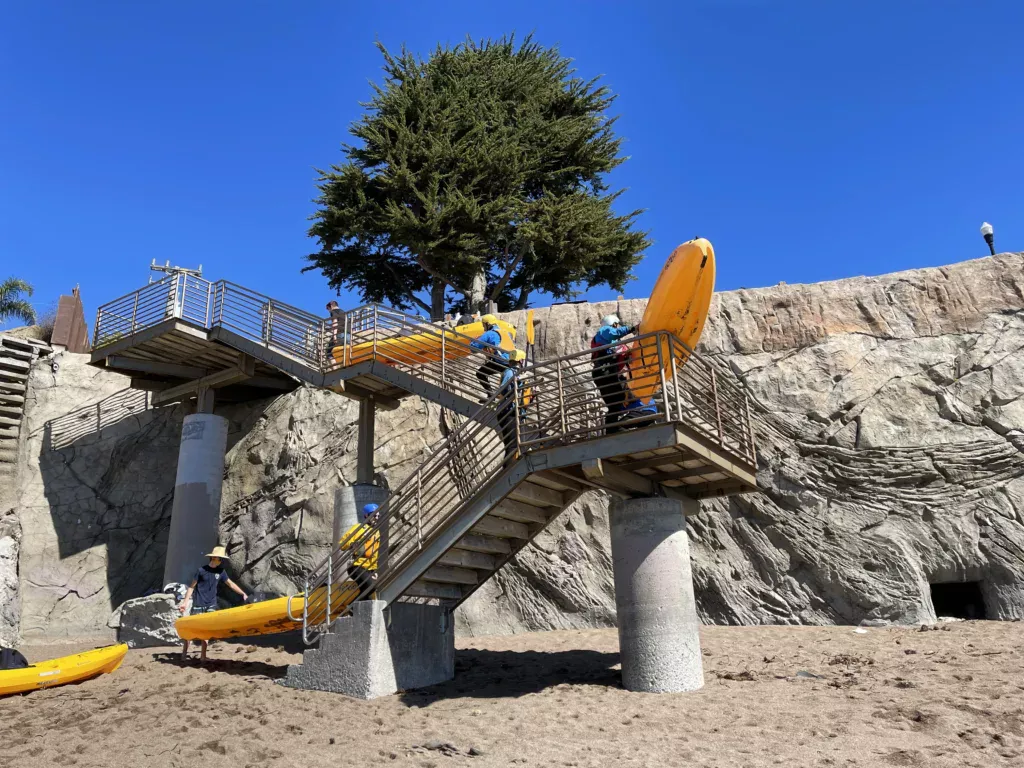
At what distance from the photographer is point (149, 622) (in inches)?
539

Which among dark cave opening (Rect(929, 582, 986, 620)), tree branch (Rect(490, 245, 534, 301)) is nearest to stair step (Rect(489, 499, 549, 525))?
dark cave opening (Rect(929, 582, 986, 620))

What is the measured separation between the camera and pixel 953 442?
1358cm

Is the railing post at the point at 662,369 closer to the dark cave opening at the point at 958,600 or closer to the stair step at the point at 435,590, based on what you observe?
the stair step at the point at 435,590

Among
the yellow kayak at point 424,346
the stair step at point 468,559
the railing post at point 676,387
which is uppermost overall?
the yellow kayak at point 424,346

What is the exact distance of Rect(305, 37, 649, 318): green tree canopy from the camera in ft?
81.5

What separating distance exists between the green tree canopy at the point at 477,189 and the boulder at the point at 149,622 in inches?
544

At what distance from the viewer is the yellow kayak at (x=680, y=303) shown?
931 cm

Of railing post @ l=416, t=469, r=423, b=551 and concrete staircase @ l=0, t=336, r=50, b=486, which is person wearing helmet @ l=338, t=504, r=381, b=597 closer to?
railing post @ l=416, t=469, r=423, b=551

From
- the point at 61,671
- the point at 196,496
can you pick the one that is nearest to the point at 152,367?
the point at 196,496

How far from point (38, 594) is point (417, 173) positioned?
622 inches

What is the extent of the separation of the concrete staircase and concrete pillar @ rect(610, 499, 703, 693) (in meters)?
18.7

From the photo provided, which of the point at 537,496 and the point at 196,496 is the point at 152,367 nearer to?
the point at 196,496

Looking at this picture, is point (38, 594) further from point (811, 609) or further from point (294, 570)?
point (811, 609)

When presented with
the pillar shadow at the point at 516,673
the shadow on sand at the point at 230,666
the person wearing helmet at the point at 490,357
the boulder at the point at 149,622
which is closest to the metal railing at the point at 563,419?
the shadow on sand at the point at 230,666
